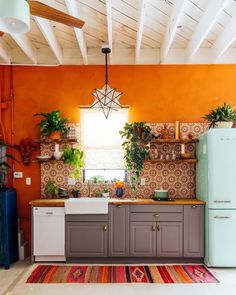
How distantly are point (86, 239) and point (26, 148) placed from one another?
1.79 metres

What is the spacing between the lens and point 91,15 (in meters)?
3.86

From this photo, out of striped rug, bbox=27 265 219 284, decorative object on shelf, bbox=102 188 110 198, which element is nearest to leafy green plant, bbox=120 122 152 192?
decorative object on shelf, bbox=102 188 110 198

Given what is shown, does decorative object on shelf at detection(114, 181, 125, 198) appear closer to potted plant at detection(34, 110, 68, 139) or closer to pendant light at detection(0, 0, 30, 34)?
potted plant at detection(34, 110, 68, 139)

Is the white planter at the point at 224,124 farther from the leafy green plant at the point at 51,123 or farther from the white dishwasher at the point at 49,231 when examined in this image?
the white dishwasher at the point at 49,231

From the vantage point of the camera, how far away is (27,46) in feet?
14.8

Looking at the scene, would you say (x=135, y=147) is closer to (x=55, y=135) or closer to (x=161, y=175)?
(x=161, y=175)

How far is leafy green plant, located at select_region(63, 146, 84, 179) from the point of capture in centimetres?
474

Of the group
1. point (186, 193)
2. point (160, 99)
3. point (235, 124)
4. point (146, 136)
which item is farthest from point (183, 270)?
point (160, 99)

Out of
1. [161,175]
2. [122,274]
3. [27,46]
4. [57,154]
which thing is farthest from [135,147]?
[27,46]

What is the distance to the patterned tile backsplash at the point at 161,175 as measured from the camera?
193 inches

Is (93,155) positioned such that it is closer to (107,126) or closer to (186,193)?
(107,126)

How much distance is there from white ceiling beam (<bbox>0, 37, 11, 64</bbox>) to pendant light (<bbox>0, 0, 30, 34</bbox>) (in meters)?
2.66

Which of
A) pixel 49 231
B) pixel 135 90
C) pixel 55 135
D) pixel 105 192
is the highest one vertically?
pixel 135 90

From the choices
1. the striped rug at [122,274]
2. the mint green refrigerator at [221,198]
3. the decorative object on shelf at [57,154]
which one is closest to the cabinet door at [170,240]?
the striped rug at [122,274]
